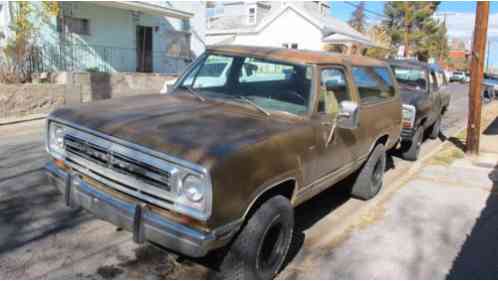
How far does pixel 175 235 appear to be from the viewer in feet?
8.68

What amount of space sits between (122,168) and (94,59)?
531 inches

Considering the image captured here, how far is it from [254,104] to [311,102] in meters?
0.53

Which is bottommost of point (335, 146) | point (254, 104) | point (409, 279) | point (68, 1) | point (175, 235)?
point (409, 279)

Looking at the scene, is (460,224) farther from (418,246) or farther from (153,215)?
(153,215)

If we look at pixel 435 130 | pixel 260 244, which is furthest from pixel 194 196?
pixel 435 130

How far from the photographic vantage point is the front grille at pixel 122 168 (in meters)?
2.71

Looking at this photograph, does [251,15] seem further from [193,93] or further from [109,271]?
[109,271]

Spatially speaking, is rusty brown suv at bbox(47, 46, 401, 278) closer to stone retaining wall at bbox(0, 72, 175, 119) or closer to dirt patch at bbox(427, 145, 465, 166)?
dirt patch at bbox(427, 145, 465, 166)

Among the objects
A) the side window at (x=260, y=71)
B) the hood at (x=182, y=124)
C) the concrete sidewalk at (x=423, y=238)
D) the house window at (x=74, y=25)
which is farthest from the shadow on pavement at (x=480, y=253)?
the house window at (x=74, y=25)

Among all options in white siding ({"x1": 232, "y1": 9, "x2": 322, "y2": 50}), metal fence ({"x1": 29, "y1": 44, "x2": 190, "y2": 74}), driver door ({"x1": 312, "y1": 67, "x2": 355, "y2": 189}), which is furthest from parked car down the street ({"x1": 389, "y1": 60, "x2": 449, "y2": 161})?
white siding ({"x1": 232, "y1": 9, "x2": 322, "y2": 50})

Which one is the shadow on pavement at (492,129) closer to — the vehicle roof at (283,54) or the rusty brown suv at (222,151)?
the rusty brown suv at (222,151)

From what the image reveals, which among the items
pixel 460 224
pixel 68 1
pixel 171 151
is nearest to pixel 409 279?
pixel 460 224

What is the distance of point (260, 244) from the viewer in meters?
3.05

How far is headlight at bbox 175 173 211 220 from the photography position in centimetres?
255
